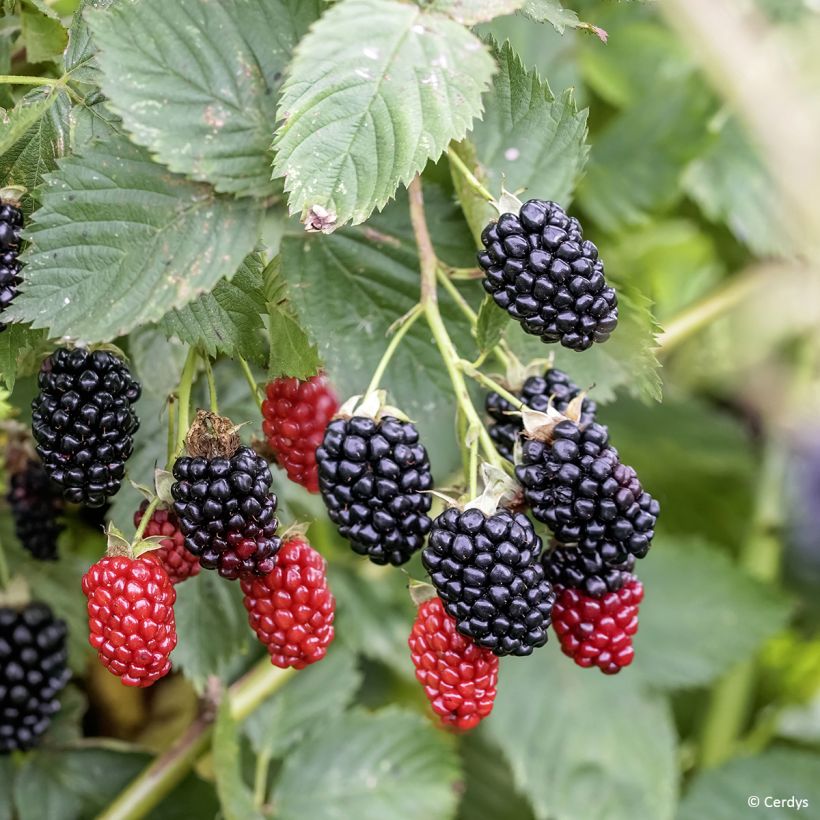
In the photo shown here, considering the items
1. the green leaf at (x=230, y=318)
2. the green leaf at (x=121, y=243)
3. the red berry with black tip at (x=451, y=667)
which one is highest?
the green leaf at (x=121, y=243)

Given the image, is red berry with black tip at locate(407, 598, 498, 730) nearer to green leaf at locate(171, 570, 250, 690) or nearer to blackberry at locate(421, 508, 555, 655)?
blackberry at locate(421, 508, 555, 655)

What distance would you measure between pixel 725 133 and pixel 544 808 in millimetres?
1233

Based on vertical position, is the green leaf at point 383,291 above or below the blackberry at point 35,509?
above

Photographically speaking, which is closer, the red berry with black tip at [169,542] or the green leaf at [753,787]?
the red berry with black tip at [169,542]

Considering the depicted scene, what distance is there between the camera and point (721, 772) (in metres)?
1.71

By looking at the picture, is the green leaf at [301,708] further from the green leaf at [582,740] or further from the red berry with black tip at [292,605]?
the red berry with black tip at [292,605]

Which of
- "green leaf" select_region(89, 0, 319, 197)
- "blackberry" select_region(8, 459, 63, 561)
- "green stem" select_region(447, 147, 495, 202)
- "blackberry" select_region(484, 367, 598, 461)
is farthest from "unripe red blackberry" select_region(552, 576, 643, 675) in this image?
"blackberry" select_region(8, 459, 63, 561)

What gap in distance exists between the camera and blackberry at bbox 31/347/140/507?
803mm

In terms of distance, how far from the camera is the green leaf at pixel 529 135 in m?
0.96

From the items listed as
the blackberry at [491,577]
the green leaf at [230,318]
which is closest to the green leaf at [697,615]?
the blackberry at [491,577]

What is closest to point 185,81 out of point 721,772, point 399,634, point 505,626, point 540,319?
point 540,319

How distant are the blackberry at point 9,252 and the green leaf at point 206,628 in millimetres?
428

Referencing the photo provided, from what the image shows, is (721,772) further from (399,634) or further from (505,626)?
(505,626)

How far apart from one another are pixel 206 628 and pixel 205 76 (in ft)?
1.95
